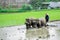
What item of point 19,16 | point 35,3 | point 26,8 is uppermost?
point 35,3

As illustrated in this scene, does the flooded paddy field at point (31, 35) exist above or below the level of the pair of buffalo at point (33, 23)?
above

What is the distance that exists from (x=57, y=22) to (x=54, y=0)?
91cm

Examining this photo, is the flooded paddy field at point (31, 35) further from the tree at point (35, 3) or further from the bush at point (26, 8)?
the tree at point (35, 3)

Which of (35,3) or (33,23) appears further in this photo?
(35,3)

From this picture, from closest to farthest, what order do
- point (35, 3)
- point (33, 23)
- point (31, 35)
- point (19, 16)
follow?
point (31, 35)
point (33, 23)
point (35, 3)
point (19, 16)

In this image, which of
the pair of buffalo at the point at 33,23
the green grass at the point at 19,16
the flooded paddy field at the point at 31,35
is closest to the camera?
the flooded paddy field at the point at 31,35

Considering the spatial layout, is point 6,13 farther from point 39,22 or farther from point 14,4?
point 39,22

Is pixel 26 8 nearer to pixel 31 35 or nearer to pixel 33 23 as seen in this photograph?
pixel 33 23

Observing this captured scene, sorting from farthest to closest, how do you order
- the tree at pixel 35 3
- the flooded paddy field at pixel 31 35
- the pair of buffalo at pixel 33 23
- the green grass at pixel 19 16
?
1. the tree at pixel 35 3
2. the green grass at pixel 19 16
3. the pair of buffalo at pixel 33 23
4. the flooded paddy field at pixel 31 35

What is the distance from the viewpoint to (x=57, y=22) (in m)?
12.1

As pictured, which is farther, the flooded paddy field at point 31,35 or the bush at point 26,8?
the bush at point 26,8

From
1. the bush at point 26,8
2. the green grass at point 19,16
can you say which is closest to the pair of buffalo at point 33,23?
the green grass at point 19,16

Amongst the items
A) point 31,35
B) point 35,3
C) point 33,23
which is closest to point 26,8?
point 35,3

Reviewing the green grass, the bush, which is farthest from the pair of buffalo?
the bush
